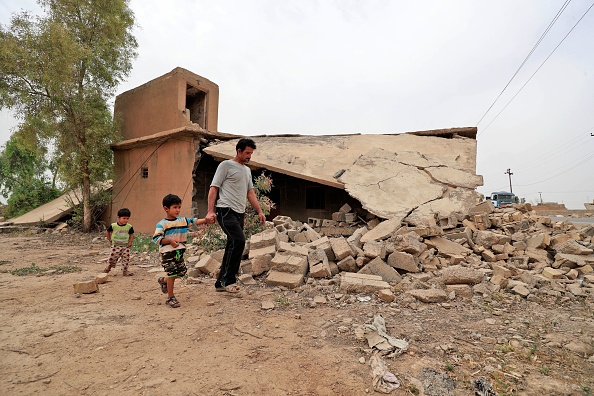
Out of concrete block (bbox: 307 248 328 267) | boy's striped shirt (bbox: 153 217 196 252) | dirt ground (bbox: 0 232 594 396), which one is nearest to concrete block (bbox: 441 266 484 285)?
dirt ground (bbox: 0 232 594 396)

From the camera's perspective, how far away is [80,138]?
10234mm

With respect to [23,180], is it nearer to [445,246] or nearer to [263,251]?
[263,251]

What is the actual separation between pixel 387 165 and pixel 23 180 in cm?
2111

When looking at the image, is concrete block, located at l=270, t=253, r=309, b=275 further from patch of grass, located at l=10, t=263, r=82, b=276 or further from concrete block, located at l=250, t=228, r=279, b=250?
patch of grass, located at l=10, t=263, r=82, b=276

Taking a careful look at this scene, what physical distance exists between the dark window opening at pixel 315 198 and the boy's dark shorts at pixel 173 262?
641 cm

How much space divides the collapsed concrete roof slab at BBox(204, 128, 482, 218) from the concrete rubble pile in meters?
0.81

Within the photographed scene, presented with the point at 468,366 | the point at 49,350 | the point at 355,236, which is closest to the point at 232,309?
the point at 49,350

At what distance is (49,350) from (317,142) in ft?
25.8

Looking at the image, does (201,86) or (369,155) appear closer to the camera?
(369,155)

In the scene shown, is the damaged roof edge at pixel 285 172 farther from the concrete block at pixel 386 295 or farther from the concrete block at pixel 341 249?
the concrete block at pixel 386 295

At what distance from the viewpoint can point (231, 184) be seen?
337 centimetres

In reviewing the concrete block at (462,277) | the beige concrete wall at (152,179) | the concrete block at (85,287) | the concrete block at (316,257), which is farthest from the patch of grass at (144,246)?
the concrete block at (462,277)

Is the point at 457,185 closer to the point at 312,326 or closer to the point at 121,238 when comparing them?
the point at 312,326

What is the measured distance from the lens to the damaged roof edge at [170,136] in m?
8.55
